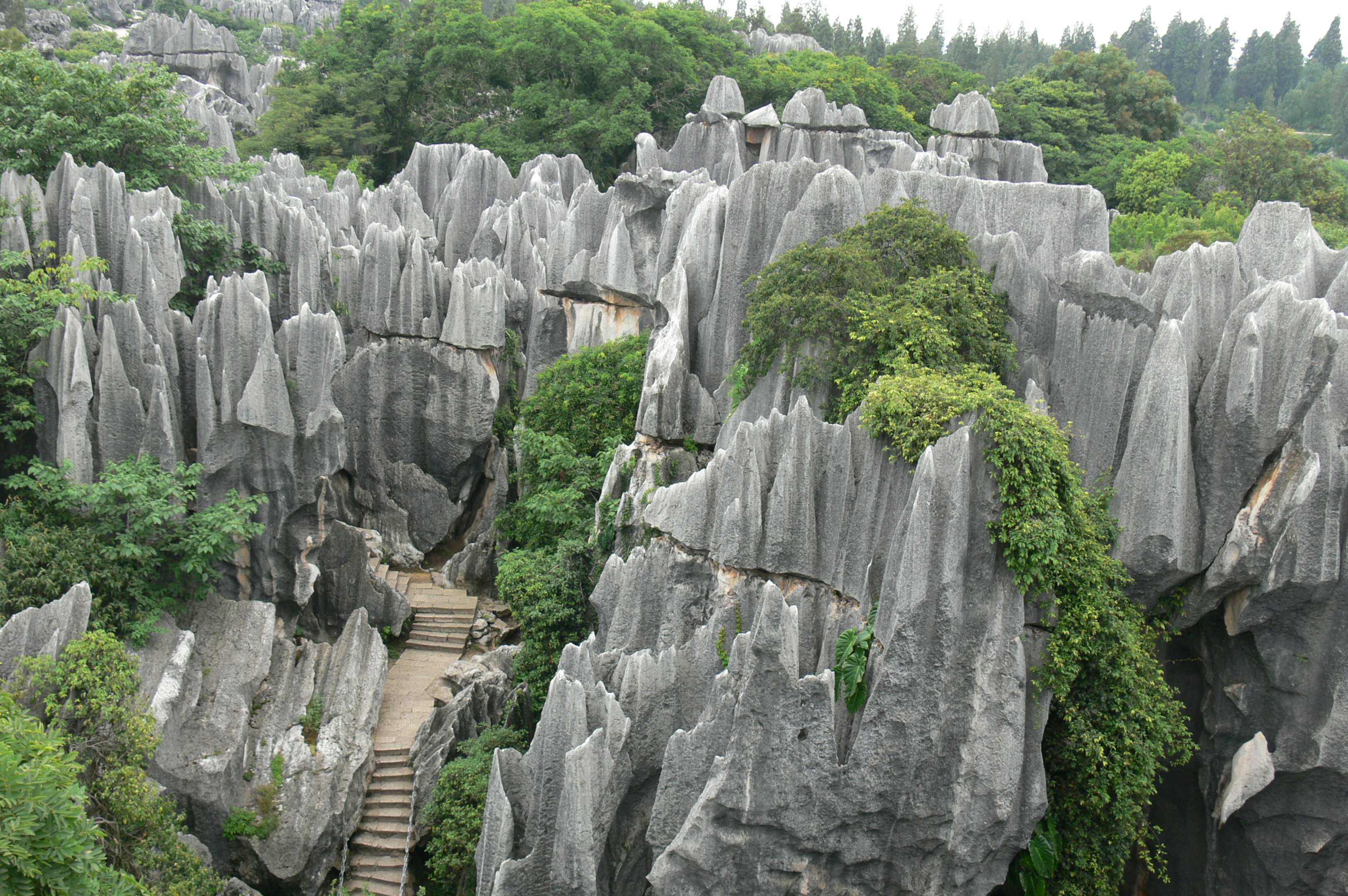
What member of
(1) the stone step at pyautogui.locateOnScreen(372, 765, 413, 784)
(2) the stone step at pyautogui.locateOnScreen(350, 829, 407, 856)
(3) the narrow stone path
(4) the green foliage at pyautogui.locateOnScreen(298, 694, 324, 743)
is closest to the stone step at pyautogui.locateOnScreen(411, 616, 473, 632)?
(3) the narrow stone path

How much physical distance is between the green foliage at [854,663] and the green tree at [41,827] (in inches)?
375

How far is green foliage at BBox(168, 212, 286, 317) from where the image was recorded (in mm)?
24078

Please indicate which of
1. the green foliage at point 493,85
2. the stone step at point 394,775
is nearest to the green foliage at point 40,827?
the stone step at point 394,775

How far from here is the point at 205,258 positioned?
25266 mm

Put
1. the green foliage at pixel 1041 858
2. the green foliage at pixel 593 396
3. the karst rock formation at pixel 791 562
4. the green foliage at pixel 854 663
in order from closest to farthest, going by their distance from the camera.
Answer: the karst rock formation at pixel 791 562 < the green foliage at pixel 854 663 < the green foliage at pixel 1041 858 < the green foliage at pixel 593 396

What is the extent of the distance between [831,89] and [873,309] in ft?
115

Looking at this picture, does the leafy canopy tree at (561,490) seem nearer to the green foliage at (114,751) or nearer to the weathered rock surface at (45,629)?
the green foliage at (114,751)

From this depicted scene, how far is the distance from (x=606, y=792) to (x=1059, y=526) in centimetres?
773

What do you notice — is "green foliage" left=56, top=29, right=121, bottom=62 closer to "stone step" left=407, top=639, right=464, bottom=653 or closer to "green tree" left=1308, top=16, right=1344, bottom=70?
"stone step" left=407, top=639, right=464, bottom=653

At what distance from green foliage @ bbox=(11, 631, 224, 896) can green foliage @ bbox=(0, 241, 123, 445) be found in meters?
6.75

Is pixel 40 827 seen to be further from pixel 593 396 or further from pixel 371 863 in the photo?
pixel 593 396

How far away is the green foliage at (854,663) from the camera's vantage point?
14.1 meters

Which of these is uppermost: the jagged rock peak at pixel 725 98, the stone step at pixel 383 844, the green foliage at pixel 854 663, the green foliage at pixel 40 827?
the jagged rock peak at pixel 725 98

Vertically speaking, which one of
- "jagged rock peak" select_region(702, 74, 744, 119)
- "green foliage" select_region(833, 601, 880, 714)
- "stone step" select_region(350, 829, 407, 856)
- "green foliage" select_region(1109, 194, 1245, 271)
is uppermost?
"jagged rock peak" select_region(702, 74, 744, 119)
